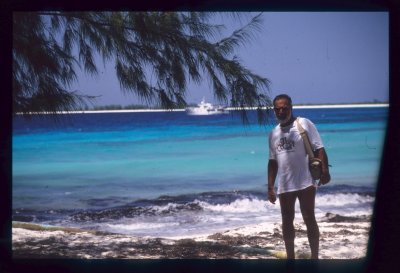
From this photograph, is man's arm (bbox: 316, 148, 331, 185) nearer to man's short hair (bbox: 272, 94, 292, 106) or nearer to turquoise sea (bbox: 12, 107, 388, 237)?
turquoise sea (bbox: 12, 107, 388, 237)

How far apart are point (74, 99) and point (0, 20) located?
0.60 metres

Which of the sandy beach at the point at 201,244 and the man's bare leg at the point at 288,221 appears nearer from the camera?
the man's bare leg at the point at 288,221

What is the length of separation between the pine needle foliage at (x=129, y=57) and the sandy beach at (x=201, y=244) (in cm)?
76

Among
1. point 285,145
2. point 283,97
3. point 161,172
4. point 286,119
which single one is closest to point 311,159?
point 285,145

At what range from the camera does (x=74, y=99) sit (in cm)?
280

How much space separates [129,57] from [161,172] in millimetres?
968

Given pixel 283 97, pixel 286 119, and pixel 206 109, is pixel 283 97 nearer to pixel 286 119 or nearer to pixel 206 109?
pixel 286 119

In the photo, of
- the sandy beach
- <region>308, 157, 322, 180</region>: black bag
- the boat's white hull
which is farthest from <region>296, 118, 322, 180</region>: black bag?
the boat's white hull

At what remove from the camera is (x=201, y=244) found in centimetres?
298

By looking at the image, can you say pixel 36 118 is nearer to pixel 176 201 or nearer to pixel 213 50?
pixel 213 50

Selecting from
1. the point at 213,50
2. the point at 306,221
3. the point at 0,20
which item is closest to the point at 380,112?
the point at 306,221

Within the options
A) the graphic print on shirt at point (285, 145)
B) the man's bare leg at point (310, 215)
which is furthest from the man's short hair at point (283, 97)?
the man's bare leg at point (310, 215)

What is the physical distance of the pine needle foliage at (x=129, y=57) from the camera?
8.95ft

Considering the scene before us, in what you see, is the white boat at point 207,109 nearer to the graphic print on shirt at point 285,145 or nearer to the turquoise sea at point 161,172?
the turquoise sea at point 161,172
